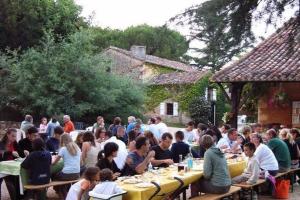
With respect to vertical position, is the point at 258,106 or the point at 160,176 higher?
the point at 258,106

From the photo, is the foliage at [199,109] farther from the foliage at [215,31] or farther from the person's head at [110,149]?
the foliage at [215,31]

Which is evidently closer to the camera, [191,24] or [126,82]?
[191,24]

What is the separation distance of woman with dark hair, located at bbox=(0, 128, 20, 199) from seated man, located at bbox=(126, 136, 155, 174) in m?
2.58

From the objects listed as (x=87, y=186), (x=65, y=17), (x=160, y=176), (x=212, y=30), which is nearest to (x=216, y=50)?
(x=212, y=30)

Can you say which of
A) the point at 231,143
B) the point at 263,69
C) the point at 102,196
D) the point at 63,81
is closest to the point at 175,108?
the point at 63,81

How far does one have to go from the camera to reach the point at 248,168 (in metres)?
10.1

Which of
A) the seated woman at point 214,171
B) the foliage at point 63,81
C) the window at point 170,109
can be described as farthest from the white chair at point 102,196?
the window at point 170,109

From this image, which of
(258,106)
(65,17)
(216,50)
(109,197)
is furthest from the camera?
(65,17)

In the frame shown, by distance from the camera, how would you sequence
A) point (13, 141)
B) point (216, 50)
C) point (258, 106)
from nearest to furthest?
point (216, 50) → point (13, 141) → point (258, 106)

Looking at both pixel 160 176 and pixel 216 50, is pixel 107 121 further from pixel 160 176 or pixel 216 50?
pixel 216 50

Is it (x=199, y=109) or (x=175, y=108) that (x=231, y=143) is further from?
(x=175, y=108)

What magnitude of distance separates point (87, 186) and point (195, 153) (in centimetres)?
499

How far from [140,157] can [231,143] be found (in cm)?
433

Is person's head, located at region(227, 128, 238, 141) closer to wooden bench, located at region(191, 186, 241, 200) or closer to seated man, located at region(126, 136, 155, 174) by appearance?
wooden bench, located at region(191, 186, 241, 200)
